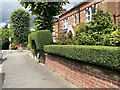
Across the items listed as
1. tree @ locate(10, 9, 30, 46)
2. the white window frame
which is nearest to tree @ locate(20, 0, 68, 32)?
the white window frame

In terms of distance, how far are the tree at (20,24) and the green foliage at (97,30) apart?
3221 cm

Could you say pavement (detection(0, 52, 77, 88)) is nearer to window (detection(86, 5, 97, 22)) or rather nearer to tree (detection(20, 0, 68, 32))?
tree (detection(20, 0, 68, 32))

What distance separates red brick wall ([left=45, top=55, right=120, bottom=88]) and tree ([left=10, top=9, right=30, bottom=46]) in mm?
31235

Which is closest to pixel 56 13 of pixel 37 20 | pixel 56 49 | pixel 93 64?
pixel 37 20

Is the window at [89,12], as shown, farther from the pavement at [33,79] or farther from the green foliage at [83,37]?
the pavement at [33,79]

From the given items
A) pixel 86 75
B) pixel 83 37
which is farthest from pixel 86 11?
pixel 86 75

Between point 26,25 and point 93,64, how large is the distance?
3568 centimetres

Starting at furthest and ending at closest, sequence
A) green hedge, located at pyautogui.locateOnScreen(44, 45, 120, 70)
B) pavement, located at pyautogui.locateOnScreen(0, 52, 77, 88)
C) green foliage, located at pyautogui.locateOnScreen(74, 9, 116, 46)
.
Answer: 1. green foliage, located at pyautogui.locateOnScreen(74, 9, 116, 46)
2. pavement, located at pyautogui.locateOnScreen(0, 52, 77, 88)
3. green hedge, located at pyautogui.locateOnScreen(44, 45, 120, 70)

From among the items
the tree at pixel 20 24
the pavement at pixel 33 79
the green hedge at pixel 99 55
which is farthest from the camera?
the tree at pixel 20 24

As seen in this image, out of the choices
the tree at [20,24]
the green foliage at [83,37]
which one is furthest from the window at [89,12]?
the tree at [20,24]

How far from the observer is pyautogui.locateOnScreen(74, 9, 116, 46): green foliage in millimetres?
7040

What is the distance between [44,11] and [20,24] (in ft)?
87.5

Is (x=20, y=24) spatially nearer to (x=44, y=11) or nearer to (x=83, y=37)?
(x=44, y=11)

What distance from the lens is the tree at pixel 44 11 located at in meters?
12.4
